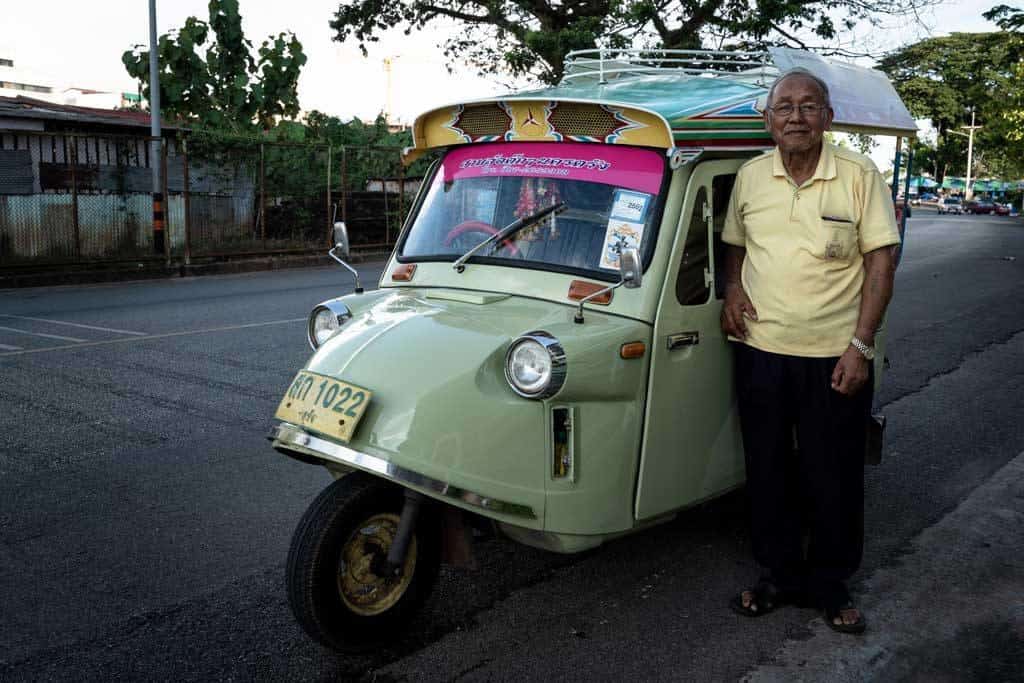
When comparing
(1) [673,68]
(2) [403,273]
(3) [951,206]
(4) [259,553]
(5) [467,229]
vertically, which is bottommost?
(4) [259,553]

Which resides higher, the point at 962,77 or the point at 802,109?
the point at 962,77

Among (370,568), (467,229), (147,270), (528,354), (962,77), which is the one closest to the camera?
A: (528,354)

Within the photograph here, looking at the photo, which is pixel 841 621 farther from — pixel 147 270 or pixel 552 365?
pixel 147 270

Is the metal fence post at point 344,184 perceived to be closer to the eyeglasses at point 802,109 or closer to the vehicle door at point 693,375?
the vehicle door at point 693,375

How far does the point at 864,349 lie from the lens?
3732 mm

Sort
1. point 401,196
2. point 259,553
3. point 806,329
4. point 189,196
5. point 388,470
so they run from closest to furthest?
point 388,470
point 806,329
point 259,553
point 189,196
point 401,196


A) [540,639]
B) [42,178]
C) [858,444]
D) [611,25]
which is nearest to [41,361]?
[540,639]

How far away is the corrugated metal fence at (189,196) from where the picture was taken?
54.2 feet

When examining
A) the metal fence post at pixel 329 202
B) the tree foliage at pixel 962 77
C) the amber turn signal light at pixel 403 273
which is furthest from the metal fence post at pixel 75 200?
the amber turn signal light at pixel 403 273

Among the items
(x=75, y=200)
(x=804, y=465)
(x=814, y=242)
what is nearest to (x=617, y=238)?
(x=814, y=242)

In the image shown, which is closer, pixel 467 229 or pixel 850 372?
pixel 850 372

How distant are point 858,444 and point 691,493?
2.23 ft

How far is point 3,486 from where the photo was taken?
544cm

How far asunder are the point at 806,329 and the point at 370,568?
1.85m
